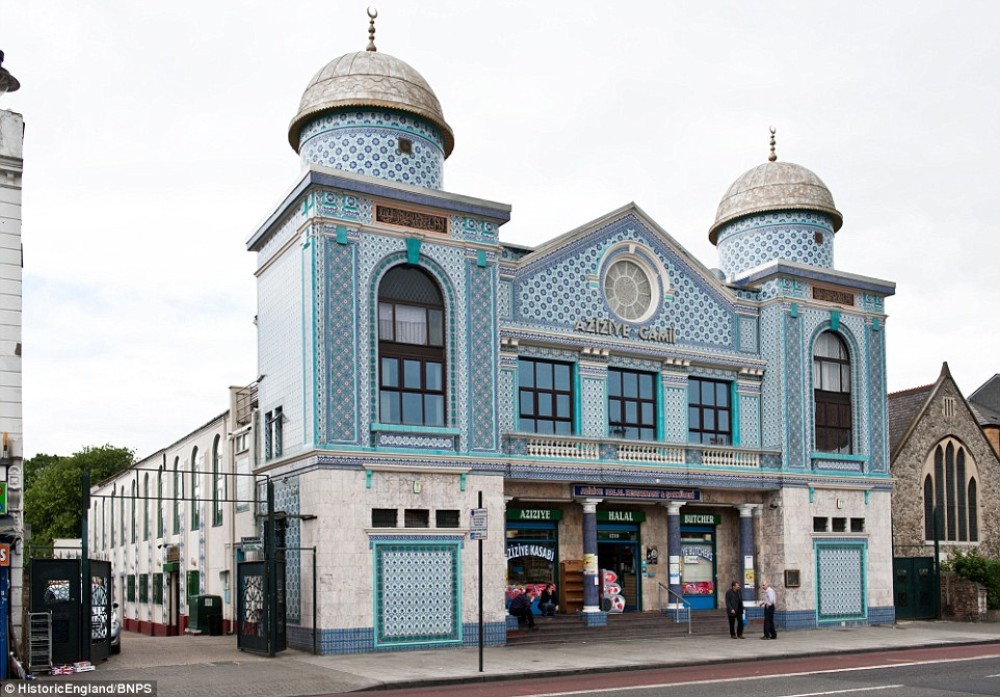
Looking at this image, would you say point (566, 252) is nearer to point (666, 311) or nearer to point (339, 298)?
point (666, 311)

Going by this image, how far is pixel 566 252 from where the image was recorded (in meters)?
31.2

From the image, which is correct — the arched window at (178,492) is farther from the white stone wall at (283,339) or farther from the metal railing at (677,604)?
the metal railing at (677,604)

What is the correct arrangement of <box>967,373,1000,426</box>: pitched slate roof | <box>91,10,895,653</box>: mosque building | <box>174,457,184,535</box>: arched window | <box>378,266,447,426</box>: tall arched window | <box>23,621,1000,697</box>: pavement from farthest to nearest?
<box>967,373,1000,426</box>: pitched slate roof
<box>174,457,184,535</box>: arched window
<box>378,266,447,426</box>: tall arched window
<box>91,10,895,653</box>: mosque building
<box>23,621,1000,697</box>: pavement

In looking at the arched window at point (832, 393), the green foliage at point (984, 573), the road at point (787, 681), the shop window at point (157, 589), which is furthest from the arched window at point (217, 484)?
the green foliage at point (984, 573)

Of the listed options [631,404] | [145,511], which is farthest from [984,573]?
[145,511]

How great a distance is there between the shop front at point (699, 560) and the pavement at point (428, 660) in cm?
165

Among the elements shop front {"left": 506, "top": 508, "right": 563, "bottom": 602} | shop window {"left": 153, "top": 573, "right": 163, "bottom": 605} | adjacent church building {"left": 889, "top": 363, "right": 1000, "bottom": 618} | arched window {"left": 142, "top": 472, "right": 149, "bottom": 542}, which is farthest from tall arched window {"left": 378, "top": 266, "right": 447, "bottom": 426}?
arched window {"left": 142, "top": 472, "right": 149, "bottom": 542}

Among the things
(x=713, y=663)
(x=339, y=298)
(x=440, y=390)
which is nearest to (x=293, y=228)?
(x=339, y=298)

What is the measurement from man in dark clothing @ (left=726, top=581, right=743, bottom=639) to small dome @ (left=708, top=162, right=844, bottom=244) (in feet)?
42.9

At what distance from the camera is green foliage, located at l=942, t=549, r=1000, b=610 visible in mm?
37500

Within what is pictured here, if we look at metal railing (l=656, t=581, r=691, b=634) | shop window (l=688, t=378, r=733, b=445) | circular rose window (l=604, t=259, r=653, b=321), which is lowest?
metal railing (l=656, t=581, r=691, b=634)

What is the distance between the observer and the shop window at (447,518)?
89.8 feet

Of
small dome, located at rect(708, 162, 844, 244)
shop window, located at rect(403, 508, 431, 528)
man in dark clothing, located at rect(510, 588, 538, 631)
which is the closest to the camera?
shop window, located at rect(403, 508, 431, 528)

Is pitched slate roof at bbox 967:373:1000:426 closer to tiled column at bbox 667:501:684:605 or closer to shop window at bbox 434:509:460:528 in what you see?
tiled column at bbox 667:501:684:605
